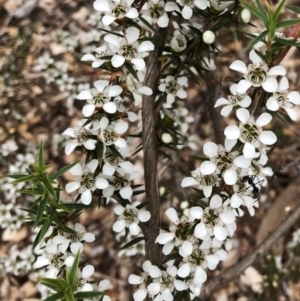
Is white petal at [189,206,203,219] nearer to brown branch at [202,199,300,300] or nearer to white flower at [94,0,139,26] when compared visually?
white flower at [94,0,139,26]

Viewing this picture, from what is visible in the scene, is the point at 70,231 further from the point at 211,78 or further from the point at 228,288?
the point at 228,288

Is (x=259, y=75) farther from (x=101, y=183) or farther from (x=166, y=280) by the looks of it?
(x=166, y=280)

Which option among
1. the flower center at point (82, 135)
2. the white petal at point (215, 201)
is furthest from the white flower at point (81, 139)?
the white petal at point (215, 201)

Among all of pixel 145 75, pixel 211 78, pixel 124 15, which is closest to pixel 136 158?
pixel 211 78

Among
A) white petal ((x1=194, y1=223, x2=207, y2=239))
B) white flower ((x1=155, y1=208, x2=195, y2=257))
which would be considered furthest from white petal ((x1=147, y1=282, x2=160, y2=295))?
white petal ((x1=194, y1=223, x2=207, y2=239))

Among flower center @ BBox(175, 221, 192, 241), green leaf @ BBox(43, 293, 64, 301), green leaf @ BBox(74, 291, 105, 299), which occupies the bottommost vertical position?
flower center @ BBox(175, 221, 192, 241)
